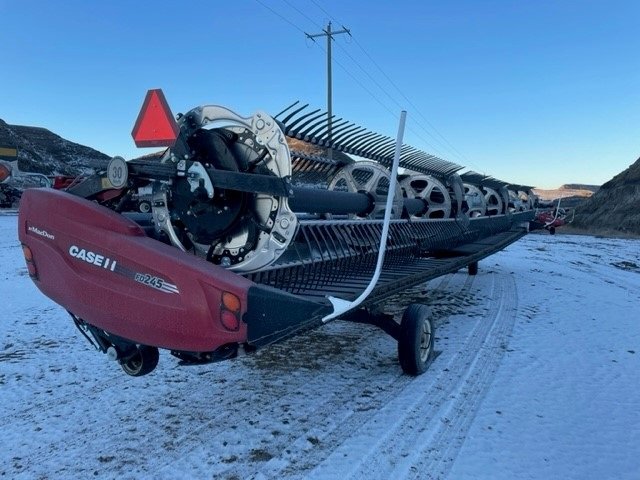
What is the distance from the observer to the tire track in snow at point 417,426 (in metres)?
2.71

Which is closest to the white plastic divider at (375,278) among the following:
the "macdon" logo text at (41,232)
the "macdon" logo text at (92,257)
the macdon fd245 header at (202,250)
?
the macdon fd245 header at (202,250)

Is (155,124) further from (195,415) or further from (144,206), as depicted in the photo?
(195,415)

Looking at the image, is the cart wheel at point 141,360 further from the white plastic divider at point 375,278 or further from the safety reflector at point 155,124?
the safety reflector at point 155,124

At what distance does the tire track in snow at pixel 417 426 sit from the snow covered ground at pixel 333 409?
1 cm

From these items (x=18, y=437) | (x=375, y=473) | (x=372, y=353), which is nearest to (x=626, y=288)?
Result: (x=372, y=353)

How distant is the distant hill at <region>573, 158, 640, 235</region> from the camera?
31.0m

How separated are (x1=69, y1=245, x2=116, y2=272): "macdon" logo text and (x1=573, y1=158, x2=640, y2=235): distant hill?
32.8 meters

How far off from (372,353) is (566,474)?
88.3 inches

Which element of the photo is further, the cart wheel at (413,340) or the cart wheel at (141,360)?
the cart wheel at (413,340)

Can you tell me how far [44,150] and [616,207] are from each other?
56.1 metres

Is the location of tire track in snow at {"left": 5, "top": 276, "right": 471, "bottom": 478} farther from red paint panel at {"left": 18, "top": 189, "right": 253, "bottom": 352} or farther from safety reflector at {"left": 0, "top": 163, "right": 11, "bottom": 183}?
safety reflector at {"left": 0, "top": 163, "right": 11, "bottom": 183}

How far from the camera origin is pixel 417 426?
3.18 metres

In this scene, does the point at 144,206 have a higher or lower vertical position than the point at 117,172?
lower

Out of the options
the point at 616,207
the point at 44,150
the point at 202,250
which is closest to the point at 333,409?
the point at 202,250
